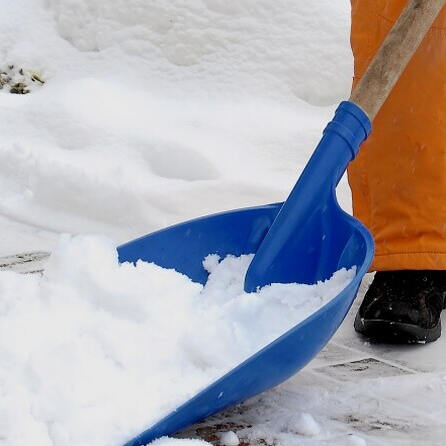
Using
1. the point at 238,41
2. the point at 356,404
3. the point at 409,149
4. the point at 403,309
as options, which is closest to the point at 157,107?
the point at 238,41

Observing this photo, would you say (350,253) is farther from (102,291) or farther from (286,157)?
(286,157)

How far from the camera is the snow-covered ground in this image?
1.28m

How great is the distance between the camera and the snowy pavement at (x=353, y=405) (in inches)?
45.8

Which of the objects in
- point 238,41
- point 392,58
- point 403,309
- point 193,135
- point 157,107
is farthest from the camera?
point 238,41

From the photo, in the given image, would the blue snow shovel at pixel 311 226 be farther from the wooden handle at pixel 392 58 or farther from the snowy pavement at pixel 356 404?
the snowy pavement at pixel 356 404

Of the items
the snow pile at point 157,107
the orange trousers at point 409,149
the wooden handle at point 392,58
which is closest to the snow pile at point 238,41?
the snow pile at point 157,107

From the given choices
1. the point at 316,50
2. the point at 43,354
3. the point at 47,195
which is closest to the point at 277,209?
the point at 43,354

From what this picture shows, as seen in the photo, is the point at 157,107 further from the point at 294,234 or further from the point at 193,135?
the point at 294,234

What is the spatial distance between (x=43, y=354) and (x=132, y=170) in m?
1.54

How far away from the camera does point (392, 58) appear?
142cm

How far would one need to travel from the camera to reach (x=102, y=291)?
1.24m

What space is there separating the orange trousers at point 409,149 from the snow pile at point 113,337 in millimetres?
404

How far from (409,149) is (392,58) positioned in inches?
11.6

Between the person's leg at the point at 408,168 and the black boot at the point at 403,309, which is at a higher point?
the person's leg at the point at 408,168
